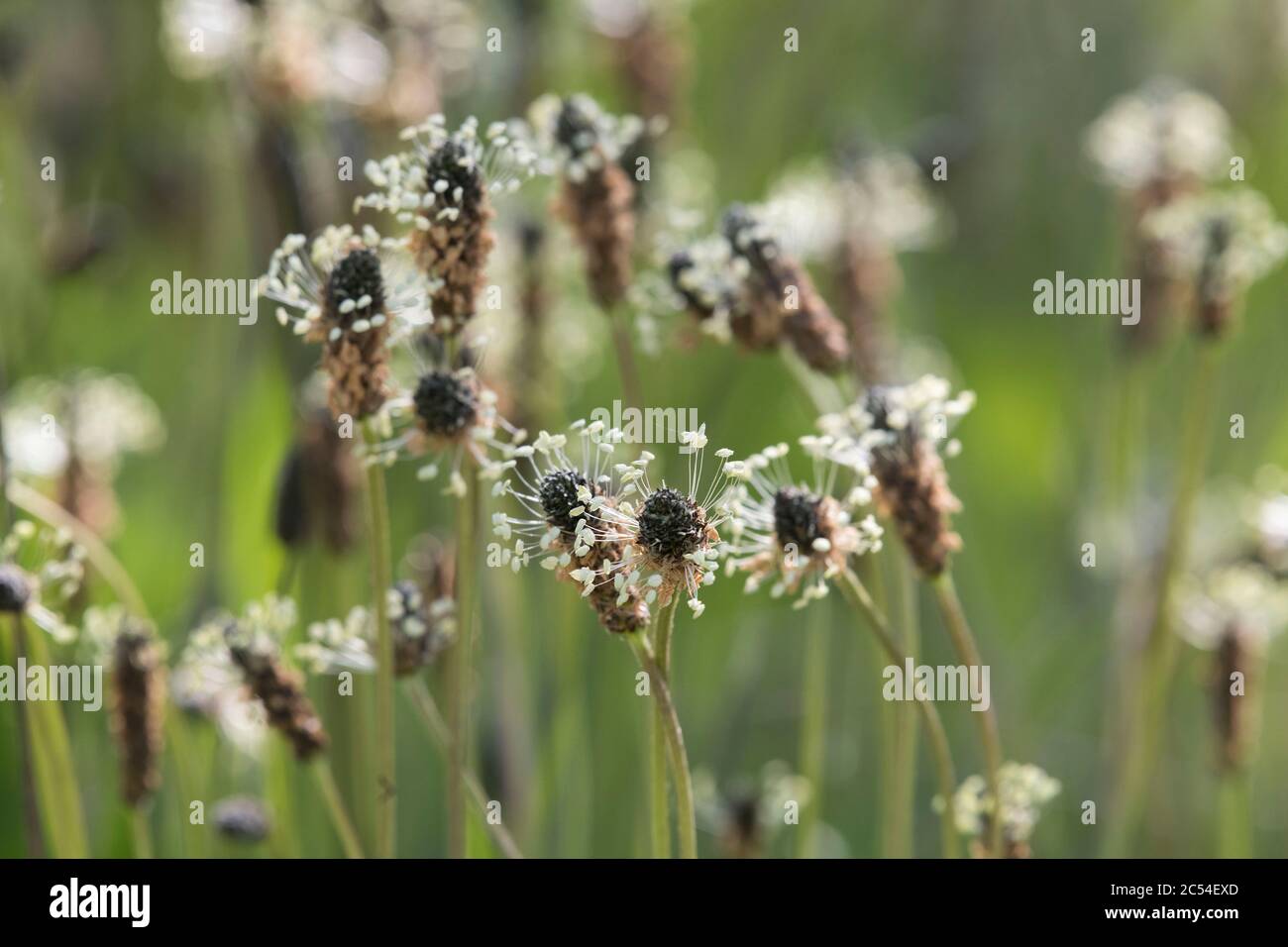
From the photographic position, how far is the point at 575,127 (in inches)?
36.7

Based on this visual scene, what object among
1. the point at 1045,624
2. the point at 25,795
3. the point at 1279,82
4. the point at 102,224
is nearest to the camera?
the point at 25,795

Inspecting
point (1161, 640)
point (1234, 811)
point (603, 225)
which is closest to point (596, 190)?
point (603, 225)

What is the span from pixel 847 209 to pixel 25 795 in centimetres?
89

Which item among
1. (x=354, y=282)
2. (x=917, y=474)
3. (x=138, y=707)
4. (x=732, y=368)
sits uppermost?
(x=732, y=368)

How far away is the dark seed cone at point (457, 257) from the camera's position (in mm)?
762

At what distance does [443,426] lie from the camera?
2.52 ft

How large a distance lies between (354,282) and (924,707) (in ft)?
1.28

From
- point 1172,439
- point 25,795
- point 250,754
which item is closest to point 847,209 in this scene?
point 1172,439

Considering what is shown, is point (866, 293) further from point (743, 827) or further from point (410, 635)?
point (410, 635)

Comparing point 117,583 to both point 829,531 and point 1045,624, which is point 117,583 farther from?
point 1045,624

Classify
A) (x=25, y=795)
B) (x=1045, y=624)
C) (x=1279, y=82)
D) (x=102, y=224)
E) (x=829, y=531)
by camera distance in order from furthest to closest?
(x=1279, y=82), (x=102, y=224), (x=1045, y=624), (x=25, y=795), (x=829, y=531)

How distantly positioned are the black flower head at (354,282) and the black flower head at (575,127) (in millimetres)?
227

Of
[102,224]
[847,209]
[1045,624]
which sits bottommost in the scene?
[1045,624]

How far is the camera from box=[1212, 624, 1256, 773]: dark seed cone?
106 centimetres
